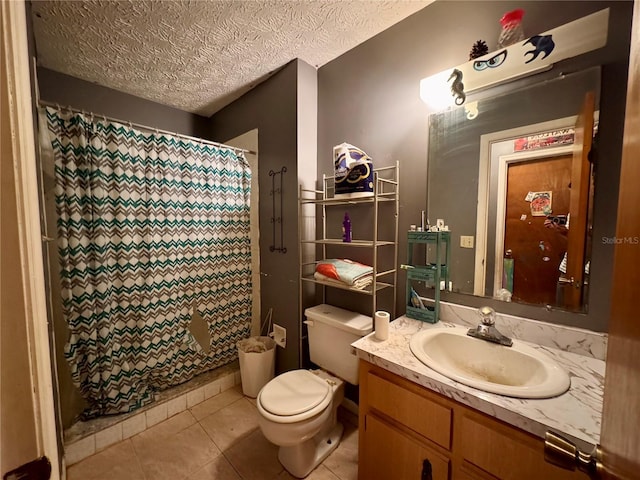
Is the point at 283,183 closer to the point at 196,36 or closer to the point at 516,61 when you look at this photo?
the point at 196,36

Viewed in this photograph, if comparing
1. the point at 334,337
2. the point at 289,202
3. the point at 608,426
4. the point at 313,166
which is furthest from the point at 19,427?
the point at 313,166

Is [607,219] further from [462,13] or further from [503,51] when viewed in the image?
[462,13]

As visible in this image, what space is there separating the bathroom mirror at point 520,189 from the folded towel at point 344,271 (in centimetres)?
45

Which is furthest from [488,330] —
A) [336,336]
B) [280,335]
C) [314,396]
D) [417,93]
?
[280,335]

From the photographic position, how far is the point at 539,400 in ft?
2.44

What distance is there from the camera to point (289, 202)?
1861mm

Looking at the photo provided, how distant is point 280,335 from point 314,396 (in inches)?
28.2

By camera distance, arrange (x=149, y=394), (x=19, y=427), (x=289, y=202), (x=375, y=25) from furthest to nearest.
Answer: (x=289, y=202), (x=149, y=394), (x=375, y=25), (x=19, y=427)

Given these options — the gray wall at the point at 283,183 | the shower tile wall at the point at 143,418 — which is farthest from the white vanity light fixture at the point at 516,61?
the shower tile wall at the point at 143,418

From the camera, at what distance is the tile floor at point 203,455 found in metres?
1.32

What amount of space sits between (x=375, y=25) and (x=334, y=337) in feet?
5.94

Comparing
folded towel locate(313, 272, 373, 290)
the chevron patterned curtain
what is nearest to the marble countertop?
folded towel locate(313, 272, 373, 290)

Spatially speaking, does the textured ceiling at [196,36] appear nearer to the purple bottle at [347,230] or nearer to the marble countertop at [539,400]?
the purple bottle at [347,230]

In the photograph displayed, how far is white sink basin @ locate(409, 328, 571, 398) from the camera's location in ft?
2.59
